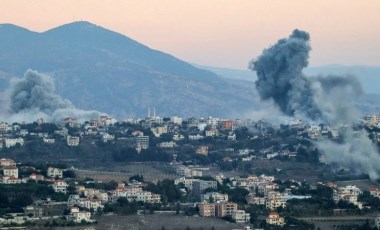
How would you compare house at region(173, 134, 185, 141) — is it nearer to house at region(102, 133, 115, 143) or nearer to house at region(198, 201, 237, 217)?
house at region(102, 133, 115, 143)

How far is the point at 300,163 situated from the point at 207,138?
12.8 meters

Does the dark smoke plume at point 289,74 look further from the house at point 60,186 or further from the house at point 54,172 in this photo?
the house at point 60,186

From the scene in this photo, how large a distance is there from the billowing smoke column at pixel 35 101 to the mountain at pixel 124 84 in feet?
160

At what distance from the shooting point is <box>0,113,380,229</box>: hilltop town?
56312 mm

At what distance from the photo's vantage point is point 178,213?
56562 millimetres

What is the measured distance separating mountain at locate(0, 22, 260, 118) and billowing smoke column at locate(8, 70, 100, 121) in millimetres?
48752

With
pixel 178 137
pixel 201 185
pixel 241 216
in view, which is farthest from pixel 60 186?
pixel 178 137

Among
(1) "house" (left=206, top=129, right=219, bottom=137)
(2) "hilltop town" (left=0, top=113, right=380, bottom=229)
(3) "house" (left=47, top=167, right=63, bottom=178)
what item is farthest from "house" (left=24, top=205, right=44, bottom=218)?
(1) "house" (left=206, top=129, right=219, bottom=137)

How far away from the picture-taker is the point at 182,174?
73.8 meters

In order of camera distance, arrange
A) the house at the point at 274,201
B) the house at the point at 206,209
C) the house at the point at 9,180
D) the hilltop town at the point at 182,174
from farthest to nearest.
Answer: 1. the house at the point at 9,180
2. the house at the point at 274,201
3. the house at the point at 206,209
4. the hilltop town at the point at 182,174

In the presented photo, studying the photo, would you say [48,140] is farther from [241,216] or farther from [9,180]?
[241,216]

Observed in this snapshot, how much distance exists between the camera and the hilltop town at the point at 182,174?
5631cm

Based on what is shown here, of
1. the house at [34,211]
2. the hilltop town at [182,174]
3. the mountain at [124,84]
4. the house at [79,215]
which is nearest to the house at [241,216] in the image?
the hilltop town at [182,174]

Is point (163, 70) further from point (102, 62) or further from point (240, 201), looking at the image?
point (240, 201)
